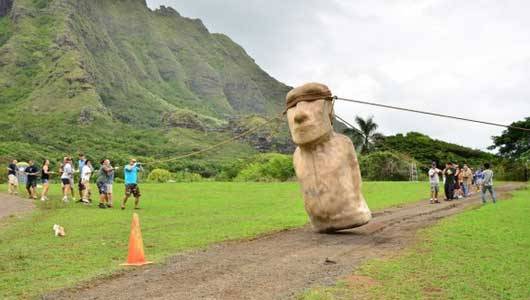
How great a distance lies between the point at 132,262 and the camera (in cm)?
1067

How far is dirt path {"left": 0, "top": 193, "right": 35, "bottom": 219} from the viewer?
2077 cm

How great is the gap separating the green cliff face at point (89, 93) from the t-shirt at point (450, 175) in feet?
184

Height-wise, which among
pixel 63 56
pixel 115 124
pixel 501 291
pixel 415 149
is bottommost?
pixel 501 291

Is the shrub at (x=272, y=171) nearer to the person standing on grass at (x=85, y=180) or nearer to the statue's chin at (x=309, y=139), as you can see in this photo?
the person standing on grass at (x=85, y=180)

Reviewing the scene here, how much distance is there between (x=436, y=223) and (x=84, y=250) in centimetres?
1002

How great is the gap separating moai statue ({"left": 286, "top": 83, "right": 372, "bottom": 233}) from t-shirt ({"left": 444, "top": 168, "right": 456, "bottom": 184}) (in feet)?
47.0

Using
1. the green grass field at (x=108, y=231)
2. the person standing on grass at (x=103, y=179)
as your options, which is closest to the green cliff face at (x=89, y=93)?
the person standing on grass at (x=103, y=179)

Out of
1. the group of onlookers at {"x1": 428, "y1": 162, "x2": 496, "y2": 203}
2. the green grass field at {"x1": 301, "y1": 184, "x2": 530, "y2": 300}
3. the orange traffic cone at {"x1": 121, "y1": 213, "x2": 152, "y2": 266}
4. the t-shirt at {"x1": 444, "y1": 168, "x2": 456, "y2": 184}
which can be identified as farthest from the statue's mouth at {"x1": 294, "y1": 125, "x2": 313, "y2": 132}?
the t-shirt at {"x1": 444, "y1": 168, "x2": 456, "y2": 184}

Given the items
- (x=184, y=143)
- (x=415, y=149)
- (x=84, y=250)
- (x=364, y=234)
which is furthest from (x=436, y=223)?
(x=184, y=143)

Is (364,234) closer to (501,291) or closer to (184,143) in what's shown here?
(501,291)

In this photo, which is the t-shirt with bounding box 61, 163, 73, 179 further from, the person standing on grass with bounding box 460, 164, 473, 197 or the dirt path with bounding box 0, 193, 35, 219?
the person standing on grass with bounding box 460, 164, 473, 197

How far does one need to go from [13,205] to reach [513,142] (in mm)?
62425

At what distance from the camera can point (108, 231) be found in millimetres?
15570

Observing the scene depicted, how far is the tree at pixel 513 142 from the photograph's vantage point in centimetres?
6819
